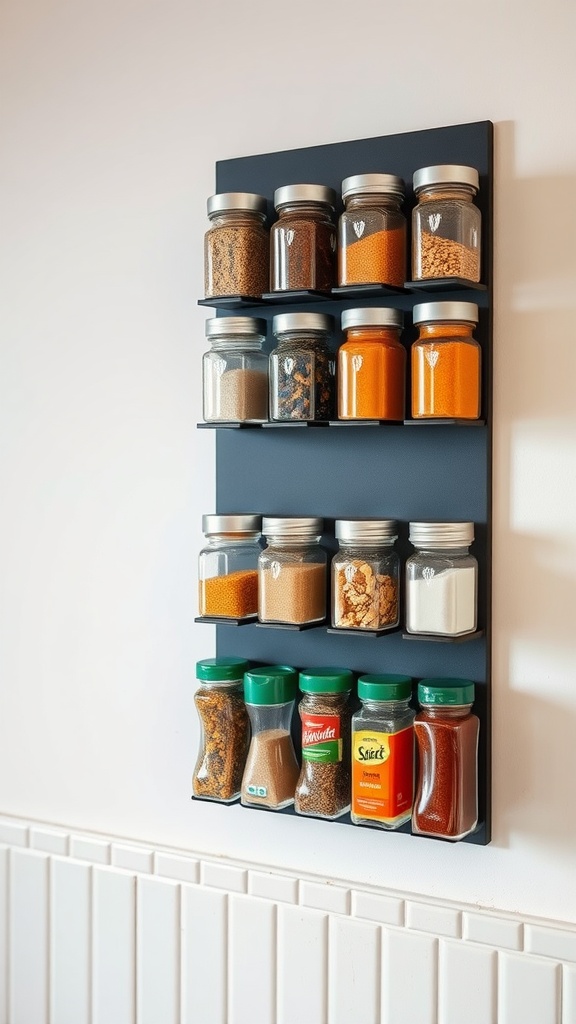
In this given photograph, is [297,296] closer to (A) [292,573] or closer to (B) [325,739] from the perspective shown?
(A) [292,573]

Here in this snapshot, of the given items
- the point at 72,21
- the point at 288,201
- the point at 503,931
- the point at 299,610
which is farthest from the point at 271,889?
the point at 72,21

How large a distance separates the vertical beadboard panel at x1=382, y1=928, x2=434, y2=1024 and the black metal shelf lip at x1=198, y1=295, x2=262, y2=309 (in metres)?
0.96

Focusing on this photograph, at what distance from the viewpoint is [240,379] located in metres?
1.56

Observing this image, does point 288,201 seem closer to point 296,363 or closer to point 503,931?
point 296,363

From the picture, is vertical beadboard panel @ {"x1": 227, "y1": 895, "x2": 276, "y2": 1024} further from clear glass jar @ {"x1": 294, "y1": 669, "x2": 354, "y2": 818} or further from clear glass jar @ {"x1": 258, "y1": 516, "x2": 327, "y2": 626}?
clear glass jar @ {"x1": 258, "y1": 516, "x2": 327, "y2": 626}

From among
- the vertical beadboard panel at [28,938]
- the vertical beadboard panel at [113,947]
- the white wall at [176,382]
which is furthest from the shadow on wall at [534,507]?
the vertical beadboard panel at [28,938]

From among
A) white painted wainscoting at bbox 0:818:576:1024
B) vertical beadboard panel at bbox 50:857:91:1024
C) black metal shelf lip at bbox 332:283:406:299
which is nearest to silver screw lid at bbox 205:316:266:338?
black metal shelf lip at bbox 332:283:406:299

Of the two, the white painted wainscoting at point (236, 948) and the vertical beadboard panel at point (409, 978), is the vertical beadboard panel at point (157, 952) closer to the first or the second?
the white painted wainscoting at point (236, 948)

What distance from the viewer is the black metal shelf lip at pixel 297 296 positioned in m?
1.49

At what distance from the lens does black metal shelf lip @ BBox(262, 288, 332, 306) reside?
58.7 inches

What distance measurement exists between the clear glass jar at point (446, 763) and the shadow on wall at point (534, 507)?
7 centimetres

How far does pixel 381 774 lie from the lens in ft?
4.82

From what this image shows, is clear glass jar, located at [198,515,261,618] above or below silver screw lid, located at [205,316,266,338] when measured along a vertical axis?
below

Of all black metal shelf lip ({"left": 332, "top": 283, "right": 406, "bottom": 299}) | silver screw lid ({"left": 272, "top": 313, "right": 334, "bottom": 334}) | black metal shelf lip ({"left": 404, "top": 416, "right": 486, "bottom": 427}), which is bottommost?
black metal shelf lip ({"left": 404, "top": 416, "right": 486, "bottom": 427})
